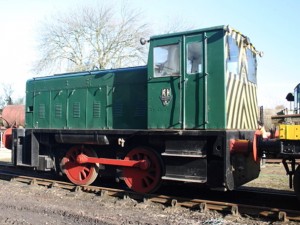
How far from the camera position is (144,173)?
8.63m

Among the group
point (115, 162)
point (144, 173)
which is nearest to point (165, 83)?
point (144, 173)

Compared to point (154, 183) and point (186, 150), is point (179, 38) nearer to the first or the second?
point (186, 150)

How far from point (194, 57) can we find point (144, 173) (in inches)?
114

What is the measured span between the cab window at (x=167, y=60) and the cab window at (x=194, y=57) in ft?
0.75

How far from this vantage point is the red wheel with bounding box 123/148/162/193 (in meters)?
8.40

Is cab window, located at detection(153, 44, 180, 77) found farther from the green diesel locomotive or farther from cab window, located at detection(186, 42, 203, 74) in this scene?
cab window, located at detection(186, 42, 203, 74)

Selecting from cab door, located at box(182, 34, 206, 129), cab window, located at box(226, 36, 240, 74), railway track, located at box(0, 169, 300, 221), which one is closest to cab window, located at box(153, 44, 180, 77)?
cab door, located at box(182, 34, 206, 129)

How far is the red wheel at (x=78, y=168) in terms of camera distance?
9.59m

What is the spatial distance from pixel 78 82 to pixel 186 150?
410 centimetres

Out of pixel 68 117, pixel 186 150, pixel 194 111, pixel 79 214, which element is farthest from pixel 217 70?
pixel 68 117

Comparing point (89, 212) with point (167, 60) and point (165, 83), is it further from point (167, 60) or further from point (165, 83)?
point (167, 60)

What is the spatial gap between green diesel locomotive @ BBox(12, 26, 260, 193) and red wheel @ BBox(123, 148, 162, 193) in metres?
0.02

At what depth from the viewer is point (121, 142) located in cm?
877

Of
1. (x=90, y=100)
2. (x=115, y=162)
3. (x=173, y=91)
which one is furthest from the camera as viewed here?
(x=90, y=100)
